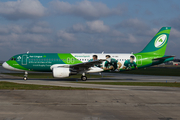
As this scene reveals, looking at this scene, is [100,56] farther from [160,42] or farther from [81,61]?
[160,42]

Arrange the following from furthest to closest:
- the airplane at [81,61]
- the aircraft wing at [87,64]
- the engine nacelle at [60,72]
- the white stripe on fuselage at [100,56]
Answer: the white stripe on fuselage at [100,56], the airplane at [81,61], the aircraft wing at [87,64], the engine nacelle at [60,72]

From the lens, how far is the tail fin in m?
31.8

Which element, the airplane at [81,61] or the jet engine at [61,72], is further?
the airplane at [81,61]

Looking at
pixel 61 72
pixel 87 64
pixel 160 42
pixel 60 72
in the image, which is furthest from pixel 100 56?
pixel 160 42

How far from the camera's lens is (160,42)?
31828mm

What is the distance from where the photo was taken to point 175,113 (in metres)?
9.33

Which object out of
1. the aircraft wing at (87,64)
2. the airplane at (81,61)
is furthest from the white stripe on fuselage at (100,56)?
the aircraft wing at (87,64)

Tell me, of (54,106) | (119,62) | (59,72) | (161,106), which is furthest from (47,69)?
(161,106)

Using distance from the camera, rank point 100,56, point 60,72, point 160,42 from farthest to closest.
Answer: point 160,42
point 100,56
point 60,72

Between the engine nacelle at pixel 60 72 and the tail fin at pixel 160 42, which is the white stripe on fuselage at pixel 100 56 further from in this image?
the tail fin at pixel 160 42

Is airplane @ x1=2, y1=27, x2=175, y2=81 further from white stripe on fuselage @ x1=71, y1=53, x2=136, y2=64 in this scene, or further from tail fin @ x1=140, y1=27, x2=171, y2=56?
tail fin @ x1=140, y1=27, x2=171, y2=56

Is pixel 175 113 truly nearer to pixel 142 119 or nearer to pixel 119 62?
Answer: pixel 142 119

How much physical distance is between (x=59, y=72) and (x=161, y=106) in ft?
60.1

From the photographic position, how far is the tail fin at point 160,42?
31766mm
